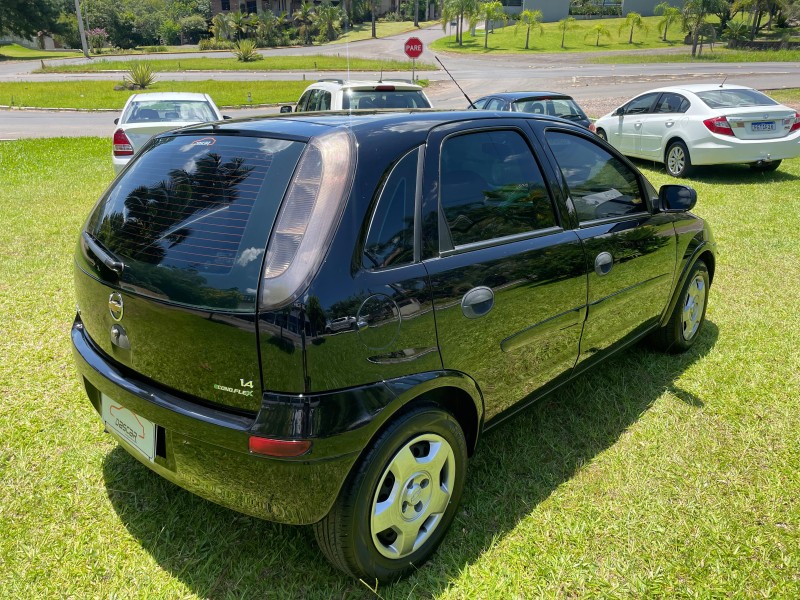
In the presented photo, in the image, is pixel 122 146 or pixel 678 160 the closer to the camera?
pixel 122 146

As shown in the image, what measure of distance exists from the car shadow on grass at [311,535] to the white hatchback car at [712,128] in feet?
25.7

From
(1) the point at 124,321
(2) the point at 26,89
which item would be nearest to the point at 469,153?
(1) the point at 124,321

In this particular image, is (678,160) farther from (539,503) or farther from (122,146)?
(539,503)

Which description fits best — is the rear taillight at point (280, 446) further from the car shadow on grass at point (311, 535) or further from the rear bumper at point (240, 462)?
the car shadow on grass at point (311, 535)

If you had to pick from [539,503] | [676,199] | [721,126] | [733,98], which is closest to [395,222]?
[539,503]

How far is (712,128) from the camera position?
1016 cm

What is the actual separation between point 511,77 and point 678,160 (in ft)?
91.1

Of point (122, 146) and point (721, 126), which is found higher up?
point (721, 126)

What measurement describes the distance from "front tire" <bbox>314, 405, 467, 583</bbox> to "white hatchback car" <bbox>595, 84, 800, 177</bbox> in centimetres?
961

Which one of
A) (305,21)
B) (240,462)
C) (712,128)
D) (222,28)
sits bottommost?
(712,128)

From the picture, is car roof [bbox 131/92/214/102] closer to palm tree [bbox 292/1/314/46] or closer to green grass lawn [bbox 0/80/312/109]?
green grass lawn [bbox 0/80/312/109]

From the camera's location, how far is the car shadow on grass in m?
2.42

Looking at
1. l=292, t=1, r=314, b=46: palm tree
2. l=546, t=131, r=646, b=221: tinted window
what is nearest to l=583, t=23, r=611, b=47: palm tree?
l=292, t=1, r=314, b=46: palm tree

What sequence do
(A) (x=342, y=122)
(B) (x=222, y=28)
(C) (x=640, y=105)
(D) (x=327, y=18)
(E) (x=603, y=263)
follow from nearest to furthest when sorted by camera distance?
(A) (x=342, y=122), (E) (x=603, y=263), (C) (x=640, y=105), (B) (x=222, y=28), (D) (x=327, y=18)
